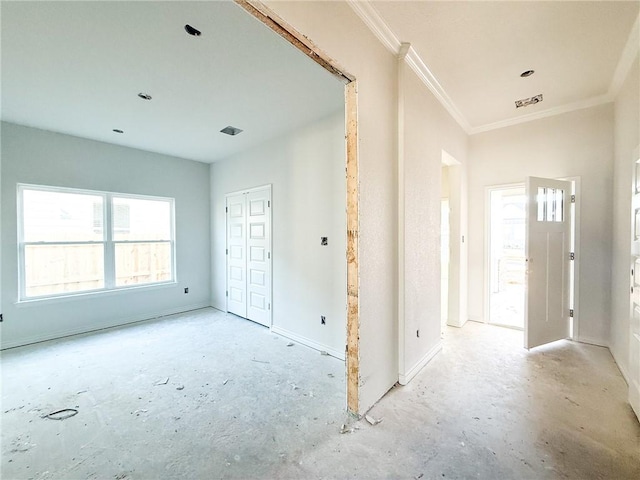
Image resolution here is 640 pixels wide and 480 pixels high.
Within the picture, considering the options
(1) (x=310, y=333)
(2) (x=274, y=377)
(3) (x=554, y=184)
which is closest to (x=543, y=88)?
(3) (x=554, y=184)

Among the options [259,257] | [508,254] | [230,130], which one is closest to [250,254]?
[259,257]

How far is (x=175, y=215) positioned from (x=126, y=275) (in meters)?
1.23

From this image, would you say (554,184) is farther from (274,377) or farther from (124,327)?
(124,327)

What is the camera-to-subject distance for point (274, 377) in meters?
2.44

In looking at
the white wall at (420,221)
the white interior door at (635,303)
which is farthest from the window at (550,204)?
the white wall at (420,221)

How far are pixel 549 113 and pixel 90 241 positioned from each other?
6.59 meters

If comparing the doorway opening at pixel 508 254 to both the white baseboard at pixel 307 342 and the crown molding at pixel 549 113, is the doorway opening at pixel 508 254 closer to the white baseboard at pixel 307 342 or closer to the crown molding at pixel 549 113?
the crown molding at pixel 549 113

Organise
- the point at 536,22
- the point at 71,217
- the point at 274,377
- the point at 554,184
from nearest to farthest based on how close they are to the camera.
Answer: the point at 536,22 < the point at 274,377 < the point at 554,184 < the point at 71,217

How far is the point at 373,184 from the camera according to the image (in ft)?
6.39

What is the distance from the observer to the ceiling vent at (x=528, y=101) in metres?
2.94

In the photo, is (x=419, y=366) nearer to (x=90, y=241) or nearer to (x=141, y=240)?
(x=141, y=240)

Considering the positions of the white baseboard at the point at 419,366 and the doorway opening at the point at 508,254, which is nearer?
the white baseboard at the point at 419,366

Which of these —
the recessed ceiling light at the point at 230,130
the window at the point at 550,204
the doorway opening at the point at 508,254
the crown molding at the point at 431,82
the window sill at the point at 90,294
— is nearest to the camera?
the crown molding at the point at 431,82

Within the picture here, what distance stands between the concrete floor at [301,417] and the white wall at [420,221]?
29 cm
